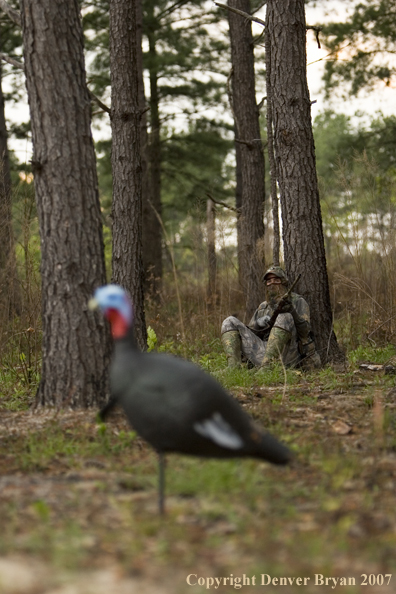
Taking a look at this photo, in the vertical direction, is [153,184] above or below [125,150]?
above

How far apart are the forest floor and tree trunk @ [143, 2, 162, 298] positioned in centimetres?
937

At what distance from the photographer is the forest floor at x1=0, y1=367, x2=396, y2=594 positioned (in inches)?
96.3

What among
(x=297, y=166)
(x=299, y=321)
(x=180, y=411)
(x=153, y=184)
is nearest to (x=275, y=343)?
(x=299, y=321)

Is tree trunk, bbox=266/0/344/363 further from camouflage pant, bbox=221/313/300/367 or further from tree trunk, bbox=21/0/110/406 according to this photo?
tree trunk, bbox=21/0/110/406

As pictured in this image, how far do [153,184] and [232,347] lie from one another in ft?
29.6

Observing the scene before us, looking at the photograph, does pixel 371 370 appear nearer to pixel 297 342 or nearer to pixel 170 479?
pixel 297 342

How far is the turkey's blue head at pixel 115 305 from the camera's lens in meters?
3.05

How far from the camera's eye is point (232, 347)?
7.16m

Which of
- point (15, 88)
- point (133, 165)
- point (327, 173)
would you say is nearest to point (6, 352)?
point (133, 165)

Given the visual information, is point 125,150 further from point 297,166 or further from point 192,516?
point 192,516

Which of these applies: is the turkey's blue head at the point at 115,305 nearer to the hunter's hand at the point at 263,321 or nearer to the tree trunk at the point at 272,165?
the hunter's hand at the point at 263,321

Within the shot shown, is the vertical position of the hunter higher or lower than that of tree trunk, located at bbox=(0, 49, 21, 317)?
lower

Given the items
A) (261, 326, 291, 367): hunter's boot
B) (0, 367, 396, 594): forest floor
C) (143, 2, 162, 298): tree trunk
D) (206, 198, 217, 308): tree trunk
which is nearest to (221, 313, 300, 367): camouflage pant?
(261, 326, 291, 367): hunter's boot

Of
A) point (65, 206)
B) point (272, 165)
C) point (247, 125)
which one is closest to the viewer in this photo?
point (65, 206)
